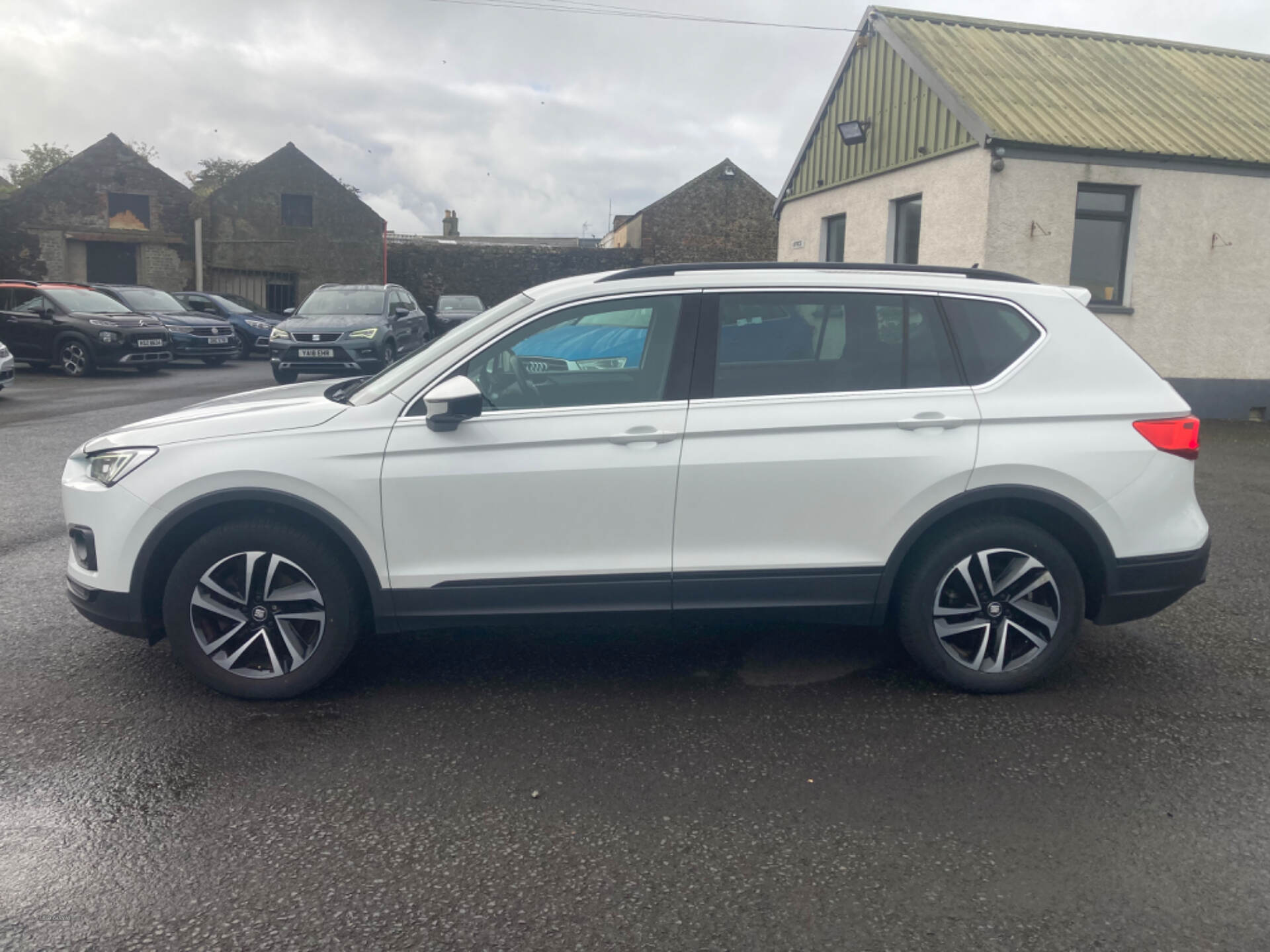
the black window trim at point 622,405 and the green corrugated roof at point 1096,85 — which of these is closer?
the black window trim at point 622,405

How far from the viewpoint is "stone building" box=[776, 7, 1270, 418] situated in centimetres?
1248

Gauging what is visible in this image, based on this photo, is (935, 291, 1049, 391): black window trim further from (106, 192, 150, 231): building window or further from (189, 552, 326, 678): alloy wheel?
(106, 192, 150, 231): building window

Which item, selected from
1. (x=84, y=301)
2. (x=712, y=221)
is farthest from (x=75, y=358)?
(x=712, y=221)

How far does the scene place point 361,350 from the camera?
52.9 ft

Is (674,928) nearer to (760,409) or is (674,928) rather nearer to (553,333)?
(760,409)

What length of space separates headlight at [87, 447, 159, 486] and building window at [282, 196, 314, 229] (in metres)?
34.5

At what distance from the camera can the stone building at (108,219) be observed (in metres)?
33.7

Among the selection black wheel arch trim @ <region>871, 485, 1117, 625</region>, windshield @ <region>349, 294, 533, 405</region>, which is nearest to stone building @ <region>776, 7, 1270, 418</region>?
black wheel arch trim @ <region>871, 485, 1117, 625</region>

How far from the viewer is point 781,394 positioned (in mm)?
4023

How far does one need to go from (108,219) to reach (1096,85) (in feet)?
106

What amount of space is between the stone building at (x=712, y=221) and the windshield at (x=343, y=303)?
2166 centimetres

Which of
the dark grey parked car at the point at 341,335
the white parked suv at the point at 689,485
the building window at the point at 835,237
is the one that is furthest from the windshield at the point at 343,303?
the white parked suv at the point at 689,485

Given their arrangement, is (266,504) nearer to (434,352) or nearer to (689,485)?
(434,352)

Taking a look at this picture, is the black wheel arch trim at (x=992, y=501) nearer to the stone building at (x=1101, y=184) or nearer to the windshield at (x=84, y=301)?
the stone building at (x=1101, y=184)
